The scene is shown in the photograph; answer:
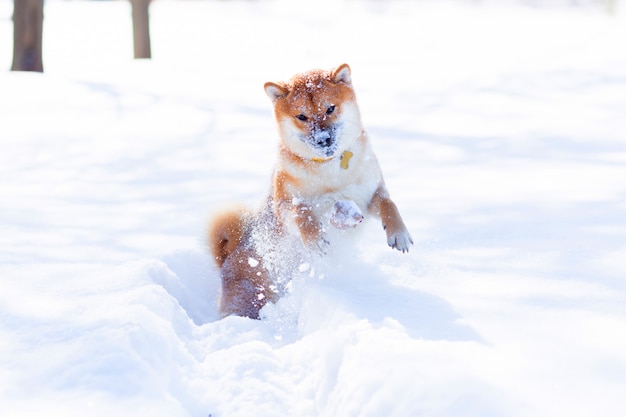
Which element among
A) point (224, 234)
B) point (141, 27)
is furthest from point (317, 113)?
point (141, 27)

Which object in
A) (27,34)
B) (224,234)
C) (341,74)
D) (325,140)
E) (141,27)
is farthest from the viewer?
(141,27)

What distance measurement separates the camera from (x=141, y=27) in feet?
41.3

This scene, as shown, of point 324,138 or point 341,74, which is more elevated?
point 341,74

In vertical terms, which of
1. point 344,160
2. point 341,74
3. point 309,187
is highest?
point 341,74

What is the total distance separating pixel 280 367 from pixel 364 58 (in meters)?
11.5

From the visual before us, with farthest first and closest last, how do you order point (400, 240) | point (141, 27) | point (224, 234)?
point (141, 27)
point (224, 234)
point (400, 240)

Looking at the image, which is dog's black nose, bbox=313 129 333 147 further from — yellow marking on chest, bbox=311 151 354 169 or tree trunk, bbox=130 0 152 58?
tree trunk, bbox=130 0 152 58

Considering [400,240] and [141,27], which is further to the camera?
[141,27]

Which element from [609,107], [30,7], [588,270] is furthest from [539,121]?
[30,7]

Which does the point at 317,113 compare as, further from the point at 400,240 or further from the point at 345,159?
the point at 400,240

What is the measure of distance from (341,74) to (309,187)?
0.64 m

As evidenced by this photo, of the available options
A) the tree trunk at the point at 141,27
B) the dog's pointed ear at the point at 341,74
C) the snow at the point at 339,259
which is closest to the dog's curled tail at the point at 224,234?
the snow at the point at 339,259

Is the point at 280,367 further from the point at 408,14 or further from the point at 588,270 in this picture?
the point at 408,14

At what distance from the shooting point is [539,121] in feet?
21.6
